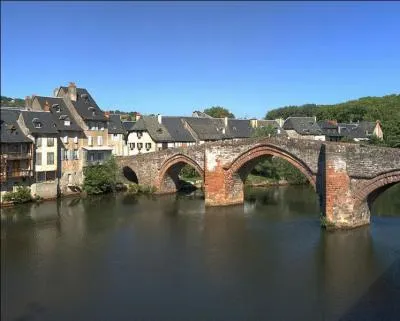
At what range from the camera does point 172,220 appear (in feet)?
95.3

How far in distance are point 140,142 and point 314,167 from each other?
87.1 ft

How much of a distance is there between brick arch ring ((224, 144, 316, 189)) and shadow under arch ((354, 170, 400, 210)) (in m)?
3.44

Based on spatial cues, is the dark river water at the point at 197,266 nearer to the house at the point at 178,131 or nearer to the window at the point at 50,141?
the window at the point at 50,141

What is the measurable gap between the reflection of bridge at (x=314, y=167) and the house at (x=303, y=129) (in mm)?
30006

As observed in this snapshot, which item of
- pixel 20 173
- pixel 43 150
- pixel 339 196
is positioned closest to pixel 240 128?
pixel 43 150

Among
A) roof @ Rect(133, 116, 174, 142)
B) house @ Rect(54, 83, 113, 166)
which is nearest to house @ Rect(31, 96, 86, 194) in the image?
house @ Rect(54, 83, 113, 166)

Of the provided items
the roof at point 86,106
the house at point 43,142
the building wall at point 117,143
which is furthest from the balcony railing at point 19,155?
the building wall at point 117,143

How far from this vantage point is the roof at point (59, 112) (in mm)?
37612

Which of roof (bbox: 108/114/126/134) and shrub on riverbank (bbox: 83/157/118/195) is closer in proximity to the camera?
shrub on riverbank (bbox: 83/157/118/195)

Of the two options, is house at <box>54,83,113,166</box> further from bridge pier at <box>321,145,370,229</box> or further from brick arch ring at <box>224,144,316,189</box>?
bridge pier at <box>321,145,370,229</box>

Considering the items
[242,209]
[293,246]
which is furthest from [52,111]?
[293,246]

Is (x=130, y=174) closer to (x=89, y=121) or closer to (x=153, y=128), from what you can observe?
(x=89, y=121)

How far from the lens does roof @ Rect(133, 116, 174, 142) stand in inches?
1919

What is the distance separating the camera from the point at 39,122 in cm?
3488
